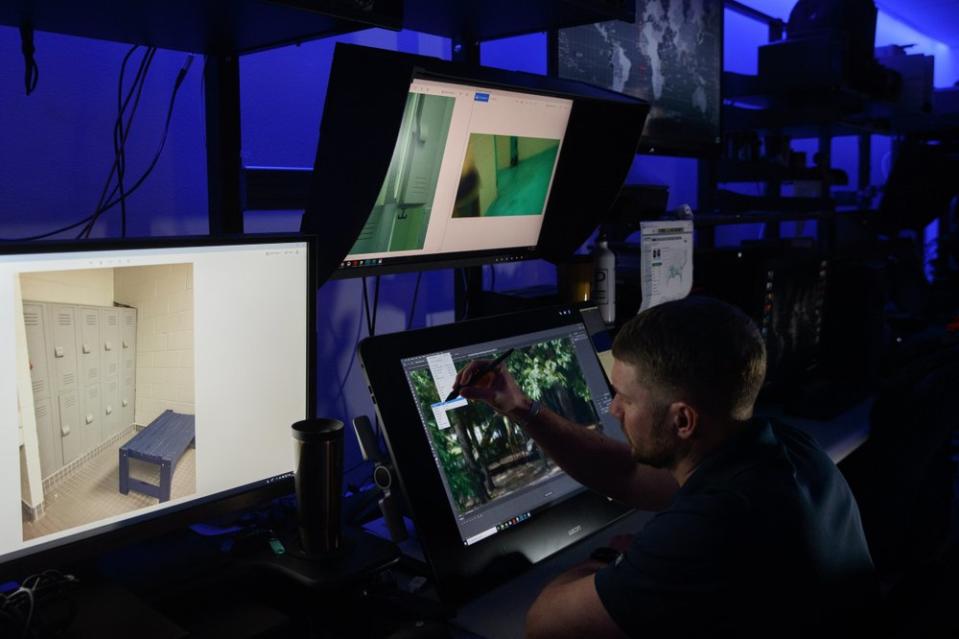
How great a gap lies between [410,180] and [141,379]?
0.60 meters

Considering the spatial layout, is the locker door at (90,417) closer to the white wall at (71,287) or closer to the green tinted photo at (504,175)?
the white wall at (71,287)

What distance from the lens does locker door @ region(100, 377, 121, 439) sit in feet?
3.34

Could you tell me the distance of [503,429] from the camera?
4.79 ft

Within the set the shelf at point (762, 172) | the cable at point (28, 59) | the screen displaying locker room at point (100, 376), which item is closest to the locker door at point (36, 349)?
the screen displaying locker room at point (100, 376)

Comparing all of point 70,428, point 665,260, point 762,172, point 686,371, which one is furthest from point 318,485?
point 762,172

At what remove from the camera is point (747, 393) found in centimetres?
120

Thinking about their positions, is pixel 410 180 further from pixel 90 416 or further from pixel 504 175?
pixel 90 416

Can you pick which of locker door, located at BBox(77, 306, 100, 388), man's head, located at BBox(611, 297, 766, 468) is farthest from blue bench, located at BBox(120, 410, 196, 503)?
man's head, located at BBox(611, 297, 766, 468)

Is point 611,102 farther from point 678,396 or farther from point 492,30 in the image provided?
point 678,396

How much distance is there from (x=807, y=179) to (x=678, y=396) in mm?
2217

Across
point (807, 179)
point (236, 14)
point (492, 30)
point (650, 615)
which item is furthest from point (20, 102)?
point (807, 179)

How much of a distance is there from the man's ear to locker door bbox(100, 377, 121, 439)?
0.74 meters

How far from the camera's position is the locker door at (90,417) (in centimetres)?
100

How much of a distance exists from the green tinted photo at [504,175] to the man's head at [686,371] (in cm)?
48
